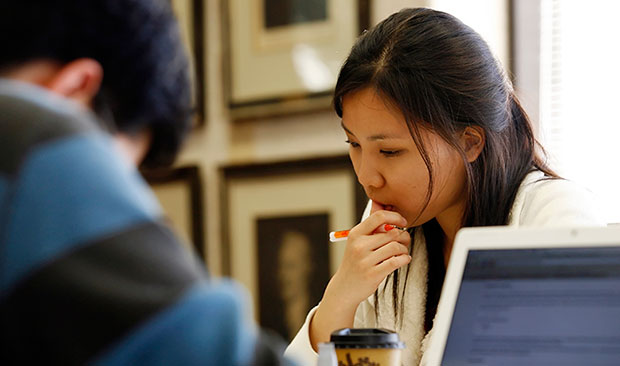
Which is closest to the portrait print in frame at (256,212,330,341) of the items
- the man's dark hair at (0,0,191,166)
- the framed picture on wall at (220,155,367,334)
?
the framed picture on wall at (220,155,367,334)

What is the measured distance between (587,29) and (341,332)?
4.45 feet

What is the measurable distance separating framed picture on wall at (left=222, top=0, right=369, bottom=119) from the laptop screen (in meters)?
1.29

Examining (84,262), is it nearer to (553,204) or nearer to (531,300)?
(531,300)

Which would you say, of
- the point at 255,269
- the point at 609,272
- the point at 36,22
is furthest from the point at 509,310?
the point at 255,269

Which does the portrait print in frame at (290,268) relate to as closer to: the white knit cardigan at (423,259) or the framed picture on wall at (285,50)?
the framed picture on wall at (285,50)

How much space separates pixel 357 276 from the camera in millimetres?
1260

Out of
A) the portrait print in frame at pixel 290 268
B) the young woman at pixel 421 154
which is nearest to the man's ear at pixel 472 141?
the young woman at pixel 421 154

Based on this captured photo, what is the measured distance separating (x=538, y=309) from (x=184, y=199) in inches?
65.7

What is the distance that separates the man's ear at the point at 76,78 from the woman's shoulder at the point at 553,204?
2.80ft

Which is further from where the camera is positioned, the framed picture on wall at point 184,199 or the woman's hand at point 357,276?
the framed picture on wall at point 184,199

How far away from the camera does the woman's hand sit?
125 cm

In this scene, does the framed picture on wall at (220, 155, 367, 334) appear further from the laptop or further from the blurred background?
the laptop

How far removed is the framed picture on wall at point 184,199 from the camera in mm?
2363

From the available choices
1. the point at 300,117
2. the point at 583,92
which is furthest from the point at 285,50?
the point at 583,92
